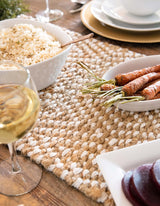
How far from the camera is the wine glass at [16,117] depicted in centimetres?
67

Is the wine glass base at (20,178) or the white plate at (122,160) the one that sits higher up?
the white plate at (122,160)

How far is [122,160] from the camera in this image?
0.81m

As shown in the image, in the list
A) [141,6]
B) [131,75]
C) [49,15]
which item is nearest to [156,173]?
[131,75]

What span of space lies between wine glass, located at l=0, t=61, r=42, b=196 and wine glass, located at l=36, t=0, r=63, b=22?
102 cm

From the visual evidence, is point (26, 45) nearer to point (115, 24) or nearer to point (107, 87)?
point (107, 87)

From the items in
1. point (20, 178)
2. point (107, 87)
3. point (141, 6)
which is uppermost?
point (141, 6)

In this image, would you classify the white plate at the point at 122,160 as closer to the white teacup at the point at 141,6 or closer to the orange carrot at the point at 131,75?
the orange carrot at the point at 131,75

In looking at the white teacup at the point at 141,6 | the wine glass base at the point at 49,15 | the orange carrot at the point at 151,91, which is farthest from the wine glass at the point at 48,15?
the orange carrot at the point at 151,91

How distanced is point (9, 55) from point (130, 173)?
0.66 meters

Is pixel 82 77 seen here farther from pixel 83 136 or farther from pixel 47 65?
pixel 83 136

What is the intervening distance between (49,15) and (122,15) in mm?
449

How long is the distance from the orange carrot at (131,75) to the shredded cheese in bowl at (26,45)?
26 cm

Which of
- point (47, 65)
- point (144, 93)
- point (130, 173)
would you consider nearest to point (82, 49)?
point (47, 65)

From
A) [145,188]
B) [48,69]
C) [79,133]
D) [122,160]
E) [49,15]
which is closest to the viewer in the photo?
[145,188]
